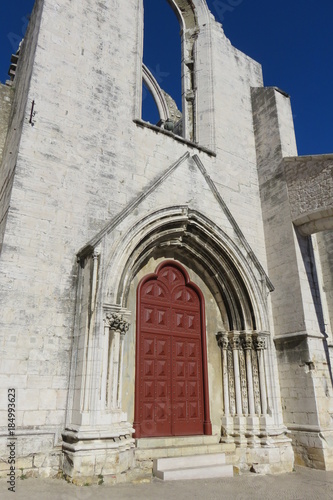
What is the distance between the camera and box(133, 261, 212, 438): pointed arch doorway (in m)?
6.95

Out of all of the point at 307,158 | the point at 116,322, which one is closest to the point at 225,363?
the point at 116,322

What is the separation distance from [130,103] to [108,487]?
A: 6929mm

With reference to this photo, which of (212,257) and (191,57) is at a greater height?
(191,57)

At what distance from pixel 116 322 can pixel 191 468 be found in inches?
96.2

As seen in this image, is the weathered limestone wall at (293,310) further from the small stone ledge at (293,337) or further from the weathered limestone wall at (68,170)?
the weathered limestone wall at (68,170)

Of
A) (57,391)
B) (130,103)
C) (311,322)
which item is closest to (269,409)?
(311,322)

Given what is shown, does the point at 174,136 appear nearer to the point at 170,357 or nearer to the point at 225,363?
the point at 170,357

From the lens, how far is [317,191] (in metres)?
8.20

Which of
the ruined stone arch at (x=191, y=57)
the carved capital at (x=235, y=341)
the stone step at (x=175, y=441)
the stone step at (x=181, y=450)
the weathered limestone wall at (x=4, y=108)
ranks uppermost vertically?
the ruined stone arch at (x=191, y=57)

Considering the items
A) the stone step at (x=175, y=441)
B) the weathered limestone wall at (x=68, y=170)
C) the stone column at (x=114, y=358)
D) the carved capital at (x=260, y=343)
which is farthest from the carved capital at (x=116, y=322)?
the carved capital at (x=260, y=343)

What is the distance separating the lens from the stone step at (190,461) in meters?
5.87

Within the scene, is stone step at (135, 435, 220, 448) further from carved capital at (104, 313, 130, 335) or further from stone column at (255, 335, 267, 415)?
carved capital at (104, 313, 130, 335)

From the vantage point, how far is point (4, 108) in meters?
8.97

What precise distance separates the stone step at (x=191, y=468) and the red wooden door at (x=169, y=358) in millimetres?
883
